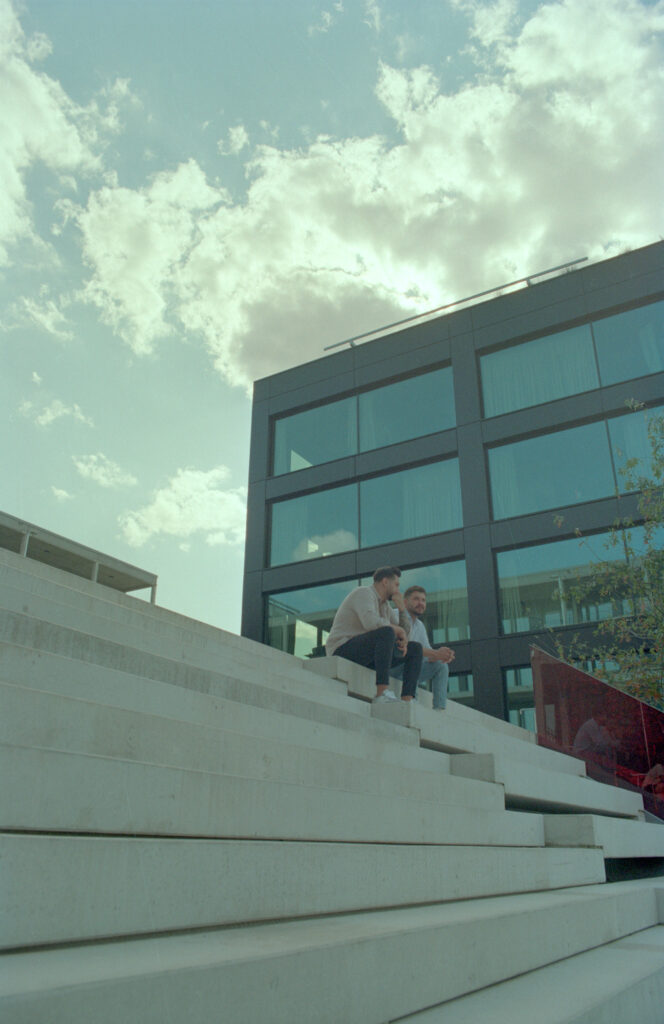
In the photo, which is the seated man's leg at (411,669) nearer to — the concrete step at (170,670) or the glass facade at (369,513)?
the concrete step at (170,670)

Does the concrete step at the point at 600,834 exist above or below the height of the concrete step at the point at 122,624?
below

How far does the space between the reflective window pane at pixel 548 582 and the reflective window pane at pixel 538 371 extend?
3545mm

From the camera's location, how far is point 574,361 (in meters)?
15.4

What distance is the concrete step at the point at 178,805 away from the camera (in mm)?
1763

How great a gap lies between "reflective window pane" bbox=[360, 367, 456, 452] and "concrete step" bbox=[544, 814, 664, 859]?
11.6m

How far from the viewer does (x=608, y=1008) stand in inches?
95.9

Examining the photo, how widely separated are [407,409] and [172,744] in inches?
610

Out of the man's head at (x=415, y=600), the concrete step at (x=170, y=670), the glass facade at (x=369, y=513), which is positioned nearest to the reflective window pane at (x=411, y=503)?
the glass facade at (x=369, y=513)

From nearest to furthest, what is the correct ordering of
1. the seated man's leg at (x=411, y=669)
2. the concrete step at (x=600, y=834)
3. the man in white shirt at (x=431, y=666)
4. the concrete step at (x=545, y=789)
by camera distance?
1. the concrete step at (x=545, y=789)
2. the concrete step at (x=600, y=834)
3. the seated man's leg at (x=411, y=669)
4. the man in white shirt at (x=431, y=666)

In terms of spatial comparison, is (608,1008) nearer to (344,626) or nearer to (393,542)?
(344,626)

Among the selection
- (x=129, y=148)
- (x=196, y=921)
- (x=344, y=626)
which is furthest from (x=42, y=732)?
(x=129, y=148)

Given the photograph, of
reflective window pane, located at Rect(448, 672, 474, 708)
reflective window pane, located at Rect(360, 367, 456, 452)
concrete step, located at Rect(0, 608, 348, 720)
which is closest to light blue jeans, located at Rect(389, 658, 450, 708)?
concrete step, located at Rect(0, 608, 348, 720)

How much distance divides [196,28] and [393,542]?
10.7m

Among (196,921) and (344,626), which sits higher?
(344,626)
